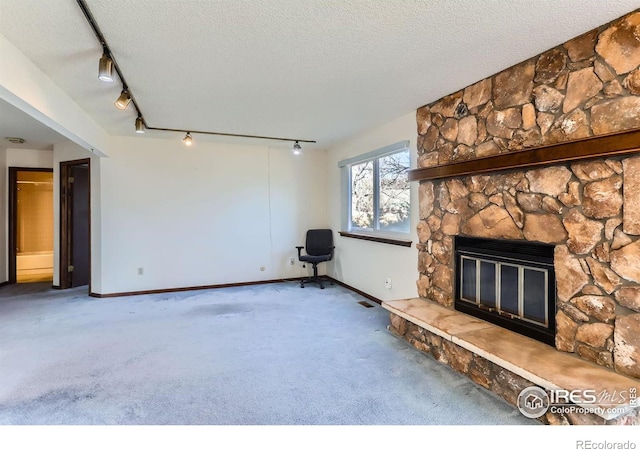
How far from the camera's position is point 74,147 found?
5.12m

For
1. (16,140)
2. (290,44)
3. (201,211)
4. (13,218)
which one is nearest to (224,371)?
(290,44)

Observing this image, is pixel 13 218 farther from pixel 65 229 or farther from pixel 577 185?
pixel 577 185

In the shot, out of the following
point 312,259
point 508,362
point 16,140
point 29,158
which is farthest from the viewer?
point 29,158

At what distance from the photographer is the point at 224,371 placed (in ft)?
8.24

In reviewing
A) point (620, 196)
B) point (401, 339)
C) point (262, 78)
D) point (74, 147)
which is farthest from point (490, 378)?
point (74, 147)

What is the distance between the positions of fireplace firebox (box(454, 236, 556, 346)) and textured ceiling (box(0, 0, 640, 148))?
4.65 feet

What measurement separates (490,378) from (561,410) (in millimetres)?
439

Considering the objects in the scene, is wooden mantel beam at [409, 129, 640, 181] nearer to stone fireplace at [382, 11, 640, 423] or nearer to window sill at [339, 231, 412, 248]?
stone fireplace at [382, 11, 640, 423]

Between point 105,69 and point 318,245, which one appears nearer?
point 105,69

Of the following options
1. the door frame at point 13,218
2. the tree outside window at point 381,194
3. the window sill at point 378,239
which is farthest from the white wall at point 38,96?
the window sill at point 378,239

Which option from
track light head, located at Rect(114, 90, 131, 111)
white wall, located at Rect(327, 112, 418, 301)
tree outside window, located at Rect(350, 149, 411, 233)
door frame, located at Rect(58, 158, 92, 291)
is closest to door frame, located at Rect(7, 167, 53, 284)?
door frame, located at Rect(58, 158, 92, 291)

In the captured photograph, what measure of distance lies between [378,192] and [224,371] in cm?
302

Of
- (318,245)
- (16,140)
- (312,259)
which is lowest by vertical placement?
(312,259)
